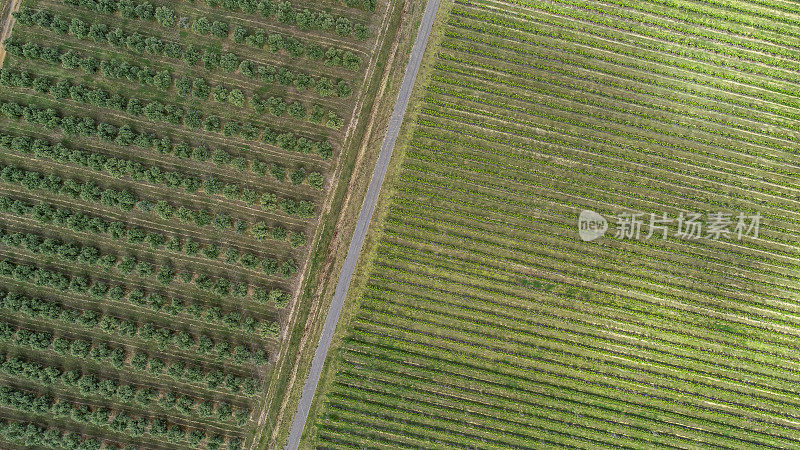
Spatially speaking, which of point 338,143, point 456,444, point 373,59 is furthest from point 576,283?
point 373,59

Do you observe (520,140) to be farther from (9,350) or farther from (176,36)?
(9,350)

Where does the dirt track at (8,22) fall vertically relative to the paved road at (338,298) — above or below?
above

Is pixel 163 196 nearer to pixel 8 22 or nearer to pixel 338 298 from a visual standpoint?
pixel 338 298

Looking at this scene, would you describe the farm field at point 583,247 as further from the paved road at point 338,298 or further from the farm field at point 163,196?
the farm field at point 163,196

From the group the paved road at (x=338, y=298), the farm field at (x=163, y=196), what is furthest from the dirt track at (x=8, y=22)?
the paved road at (x=338, y=298)

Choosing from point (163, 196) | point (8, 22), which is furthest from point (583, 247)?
point (8, 22)
